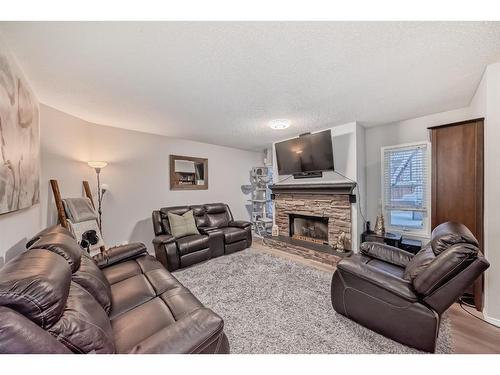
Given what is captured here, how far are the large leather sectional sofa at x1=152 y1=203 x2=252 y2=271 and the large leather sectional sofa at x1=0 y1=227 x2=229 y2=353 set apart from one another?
1315 mm

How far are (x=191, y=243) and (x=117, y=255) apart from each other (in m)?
1.09

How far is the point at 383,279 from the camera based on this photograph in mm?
1560

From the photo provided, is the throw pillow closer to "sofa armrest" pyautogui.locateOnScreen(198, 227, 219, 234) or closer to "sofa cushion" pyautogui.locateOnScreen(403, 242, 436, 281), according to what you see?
"sofa armrest" pyautogui.locateOnScreen(198, 227, 219, 234)

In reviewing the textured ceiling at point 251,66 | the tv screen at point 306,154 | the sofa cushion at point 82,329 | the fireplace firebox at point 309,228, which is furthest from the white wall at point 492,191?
the sofa cushion at point 82,329

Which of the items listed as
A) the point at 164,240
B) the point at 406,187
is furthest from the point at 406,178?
the point at 164,240

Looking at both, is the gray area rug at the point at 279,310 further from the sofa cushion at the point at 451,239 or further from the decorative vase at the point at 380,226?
the decorative vase at the point at 380,226

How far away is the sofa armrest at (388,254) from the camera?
81.6 inches

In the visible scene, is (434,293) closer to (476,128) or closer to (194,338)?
(194,338)

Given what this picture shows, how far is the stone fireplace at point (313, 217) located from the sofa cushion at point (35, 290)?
324cm

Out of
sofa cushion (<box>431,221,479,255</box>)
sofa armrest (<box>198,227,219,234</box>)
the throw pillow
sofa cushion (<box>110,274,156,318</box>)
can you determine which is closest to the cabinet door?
sofa cushion (<box>431,221,479,255</box>)

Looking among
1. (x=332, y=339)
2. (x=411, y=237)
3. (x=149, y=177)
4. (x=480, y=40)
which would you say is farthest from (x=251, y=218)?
(x=480, y=40)

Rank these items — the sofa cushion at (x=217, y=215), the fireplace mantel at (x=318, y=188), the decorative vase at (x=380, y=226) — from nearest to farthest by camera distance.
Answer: the decorative vase at (x=380, y=226) < the fireplace mantel at (x=318, y=188) < the sofa cushion at (x=217, y=215)

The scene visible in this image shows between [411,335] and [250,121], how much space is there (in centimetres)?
298

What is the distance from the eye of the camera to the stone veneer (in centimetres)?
343
